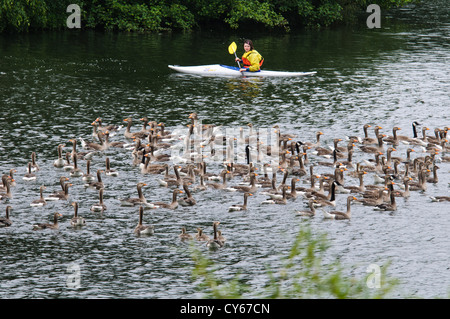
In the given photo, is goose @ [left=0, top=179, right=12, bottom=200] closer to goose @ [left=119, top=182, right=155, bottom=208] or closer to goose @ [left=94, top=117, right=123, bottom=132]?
goose @ [left=119, top=182, right=155, bottom=208]

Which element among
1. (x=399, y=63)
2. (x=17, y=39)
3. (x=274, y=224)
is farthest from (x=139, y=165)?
(x=17, y=39)

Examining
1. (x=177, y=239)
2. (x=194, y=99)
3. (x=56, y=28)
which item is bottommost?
(x=177, y=239)

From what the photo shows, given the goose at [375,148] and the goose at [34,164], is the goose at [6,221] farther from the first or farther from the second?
the goose at [375,148]

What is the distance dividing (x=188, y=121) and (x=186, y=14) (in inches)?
1323

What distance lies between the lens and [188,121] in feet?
131

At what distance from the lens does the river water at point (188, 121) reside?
73.8 feet

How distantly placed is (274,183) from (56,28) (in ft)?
151

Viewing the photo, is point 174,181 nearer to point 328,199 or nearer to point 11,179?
point 328,199

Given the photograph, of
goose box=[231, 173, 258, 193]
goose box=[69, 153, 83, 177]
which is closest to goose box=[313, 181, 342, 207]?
goose box=[231, 173, 258, 193]

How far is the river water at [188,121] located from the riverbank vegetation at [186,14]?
1.65 metres

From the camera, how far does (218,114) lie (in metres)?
41.6


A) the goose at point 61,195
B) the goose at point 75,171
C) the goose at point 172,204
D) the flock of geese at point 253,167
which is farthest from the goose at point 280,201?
the goose at point 75,171

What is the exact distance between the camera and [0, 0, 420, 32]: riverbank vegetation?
219ft

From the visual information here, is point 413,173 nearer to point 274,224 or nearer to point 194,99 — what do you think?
point 274,224
